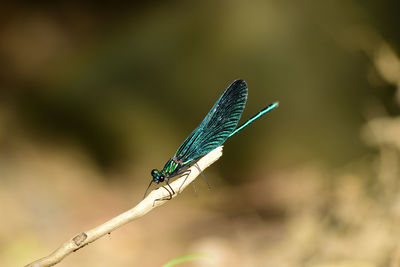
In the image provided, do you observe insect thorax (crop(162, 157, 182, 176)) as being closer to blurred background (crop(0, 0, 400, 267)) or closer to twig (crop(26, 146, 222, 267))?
twig (crop(26, 146, 222, 267))

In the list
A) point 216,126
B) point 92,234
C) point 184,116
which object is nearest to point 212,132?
point 216,126

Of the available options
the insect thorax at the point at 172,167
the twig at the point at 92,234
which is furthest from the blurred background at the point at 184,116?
the twig at the point at 92,234

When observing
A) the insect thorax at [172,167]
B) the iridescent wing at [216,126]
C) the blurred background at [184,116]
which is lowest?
the insect thorax at [172,167]

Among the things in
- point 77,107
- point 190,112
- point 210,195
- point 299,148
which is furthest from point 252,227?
point 77,107

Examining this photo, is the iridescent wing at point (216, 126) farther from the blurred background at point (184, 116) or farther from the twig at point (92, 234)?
the blurred background at point (184, 116)

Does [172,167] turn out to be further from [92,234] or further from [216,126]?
[92,234]

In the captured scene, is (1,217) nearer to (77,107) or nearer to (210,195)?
(77,107)

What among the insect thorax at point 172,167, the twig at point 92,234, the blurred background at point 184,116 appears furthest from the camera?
the blurred background at point 184,116
